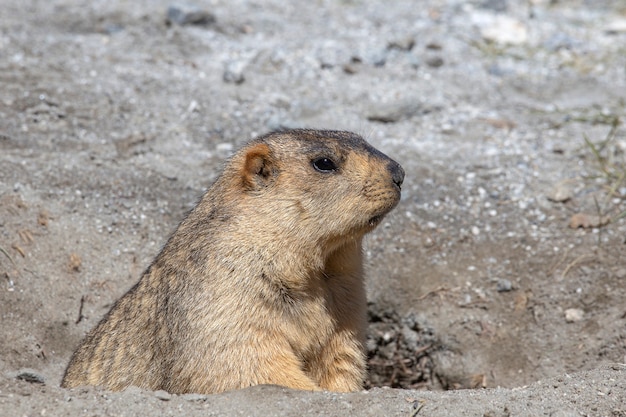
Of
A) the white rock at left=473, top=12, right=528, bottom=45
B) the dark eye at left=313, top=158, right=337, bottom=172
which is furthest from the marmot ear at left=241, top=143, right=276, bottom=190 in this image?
the white rock at left=473, top=12, right=528, bottom=45

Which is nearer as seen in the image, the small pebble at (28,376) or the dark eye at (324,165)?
the dark eye at (324,165)

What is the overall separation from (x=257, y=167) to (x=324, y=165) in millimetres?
363

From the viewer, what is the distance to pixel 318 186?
172 inches

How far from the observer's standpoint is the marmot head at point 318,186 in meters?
4.29

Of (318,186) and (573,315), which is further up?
(318,186)

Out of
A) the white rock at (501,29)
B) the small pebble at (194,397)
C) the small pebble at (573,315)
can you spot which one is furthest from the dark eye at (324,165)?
the white rock at (501,29)

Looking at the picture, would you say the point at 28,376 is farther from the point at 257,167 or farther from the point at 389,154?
the point at 389,154

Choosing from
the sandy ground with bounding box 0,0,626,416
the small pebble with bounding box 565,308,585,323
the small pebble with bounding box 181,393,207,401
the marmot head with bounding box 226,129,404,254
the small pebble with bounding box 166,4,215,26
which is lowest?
the small pebble with bounding box 565,308,585,323

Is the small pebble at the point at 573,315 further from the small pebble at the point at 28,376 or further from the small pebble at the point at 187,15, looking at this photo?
the small pebble at the point at 187,15

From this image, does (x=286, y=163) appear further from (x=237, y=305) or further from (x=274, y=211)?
(x=237, y=305)

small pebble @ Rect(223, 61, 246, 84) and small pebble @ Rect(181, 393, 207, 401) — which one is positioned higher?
small pebble @ Rect(181, 393, 207, 401)

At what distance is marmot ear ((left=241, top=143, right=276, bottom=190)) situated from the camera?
14.8 ft

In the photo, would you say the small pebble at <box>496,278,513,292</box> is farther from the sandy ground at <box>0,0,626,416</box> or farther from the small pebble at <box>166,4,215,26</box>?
the small pebble at <box>166,4,215,26</box>

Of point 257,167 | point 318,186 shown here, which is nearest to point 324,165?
point 318,186
